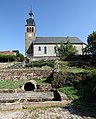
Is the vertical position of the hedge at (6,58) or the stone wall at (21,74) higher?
the hedge at (6,58)

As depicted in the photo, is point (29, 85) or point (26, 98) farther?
point (29, 85)

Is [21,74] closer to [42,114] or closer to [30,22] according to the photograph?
[42,114]

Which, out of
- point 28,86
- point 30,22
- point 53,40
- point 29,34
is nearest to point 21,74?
point 28,86

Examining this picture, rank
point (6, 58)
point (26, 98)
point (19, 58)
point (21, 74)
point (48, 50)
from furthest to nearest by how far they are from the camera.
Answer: point (48, 50), point (19, 58), point (6, 58), point (21, 74), point (26, 98)

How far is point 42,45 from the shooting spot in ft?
198

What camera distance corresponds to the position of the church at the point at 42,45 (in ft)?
195

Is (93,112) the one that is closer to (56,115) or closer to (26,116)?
(56,115)

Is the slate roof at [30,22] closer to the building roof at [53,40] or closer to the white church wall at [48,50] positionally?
the building roof at [53,40]

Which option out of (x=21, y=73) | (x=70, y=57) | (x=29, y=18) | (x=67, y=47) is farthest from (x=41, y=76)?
(x=29, y=18)

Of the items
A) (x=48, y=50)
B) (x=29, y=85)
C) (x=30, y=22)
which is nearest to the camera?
(x=29, y=85)

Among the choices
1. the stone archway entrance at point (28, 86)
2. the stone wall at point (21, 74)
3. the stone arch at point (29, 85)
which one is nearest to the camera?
the stone arch at point (29, 85)

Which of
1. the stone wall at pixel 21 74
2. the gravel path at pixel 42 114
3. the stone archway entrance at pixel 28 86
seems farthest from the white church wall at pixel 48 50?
the gravel path at pixel 42 114

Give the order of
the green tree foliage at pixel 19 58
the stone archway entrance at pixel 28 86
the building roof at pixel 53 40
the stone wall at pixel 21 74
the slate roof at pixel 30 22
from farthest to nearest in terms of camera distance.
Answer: the slate roof at pixel 30 22
the building roof at pixel 53 40
the green tree foliage at pixel 19 58
the stone wall at pixel 21 74
the stone archway entrance at pixel 28 86

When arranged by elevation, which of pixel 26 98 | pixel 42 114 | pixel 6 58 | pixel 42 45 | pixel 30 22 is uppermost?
pixel 30 22
